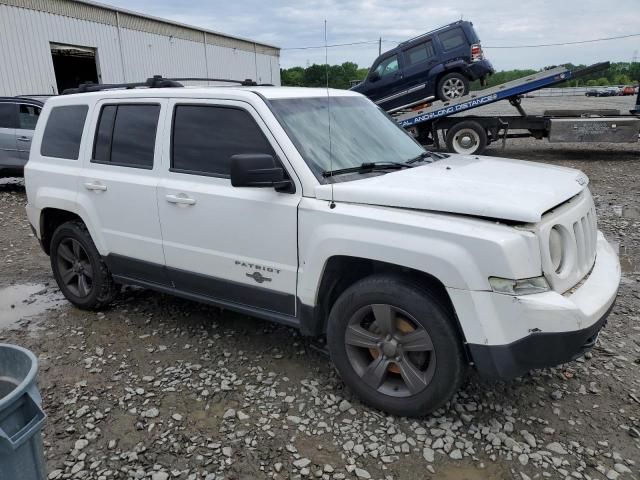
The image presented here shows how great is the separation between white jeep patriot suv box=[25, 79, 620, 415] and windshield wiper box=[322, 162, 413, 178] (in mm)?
17

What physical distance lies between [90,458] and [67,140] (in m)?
2.84

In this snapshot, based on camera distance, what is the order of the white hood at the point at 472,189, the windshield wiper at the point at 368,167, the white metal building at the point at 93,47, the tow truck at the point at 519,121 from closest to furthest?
1. the white hood at the point at 472,189
2. the windshield wiper at the point at 368,167
3. the tow truck at the point at 519,121
4. the white metal building at the point at 93,47

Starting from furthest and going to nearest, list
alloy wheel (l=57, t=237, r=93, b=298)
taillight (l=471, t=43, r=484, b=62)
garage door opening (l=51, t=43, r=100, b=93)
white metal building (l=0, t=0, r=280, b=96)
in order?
1. garage door opening (l=51, t=43, r=100, b=93)
2. white metal building (l=0, t=0, r=280, b=96)
3. taillight (l=471, t=43, r=484, b=62)
4. alloy wheel (l=57, t=237, r=93, b=298)

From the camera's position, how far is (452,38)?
13.9 meters

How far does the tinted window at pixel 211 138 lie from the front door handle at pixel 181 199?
199 millimetres

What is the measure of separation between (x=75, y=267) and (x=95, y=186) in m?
1.00

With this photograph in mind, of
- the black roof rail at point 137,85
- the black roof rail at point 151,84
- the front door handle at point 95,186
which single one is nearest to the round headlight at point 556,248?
the black roof rail at point 151,84

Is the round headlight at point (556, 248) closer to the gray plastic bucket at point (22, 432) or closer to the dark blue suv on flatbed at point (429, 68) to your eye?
the gray plastic bucket at point (22, 432)

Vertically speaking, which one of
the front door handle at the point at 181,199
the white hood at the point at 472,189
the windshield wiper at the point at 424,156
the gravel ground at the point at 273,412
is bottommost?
the gravel ground at the point at 273,412

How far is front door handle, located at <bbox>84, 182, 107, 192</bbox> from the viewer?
412 centimetres

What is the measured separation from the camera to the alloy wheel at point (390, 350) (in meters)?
2.89

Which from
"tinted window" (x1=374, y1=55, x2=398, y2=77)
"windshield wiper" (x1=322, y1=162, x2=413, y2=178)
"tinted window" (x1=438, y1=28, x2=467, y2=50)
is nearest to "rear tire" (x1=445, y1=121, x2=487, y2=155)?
"tinted window" (x1=438, y1=28, x2=467, y2=50)

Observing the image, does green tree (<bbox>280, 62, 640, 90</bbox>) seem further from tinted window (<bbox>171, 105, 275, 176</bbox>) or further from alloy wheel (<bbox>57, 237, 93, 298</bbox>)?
alloy wheel (<bbox>57, 237, 93, 298</bbox>)

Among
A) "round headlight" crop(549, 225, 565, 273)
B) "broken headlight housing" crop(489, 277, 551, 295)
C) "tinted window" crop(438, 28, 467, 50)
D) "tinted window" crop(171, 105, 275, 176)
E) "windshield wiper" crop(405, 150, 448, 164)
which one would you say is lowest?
"broken headlight housing" crop(489, 277, 551, 295)
